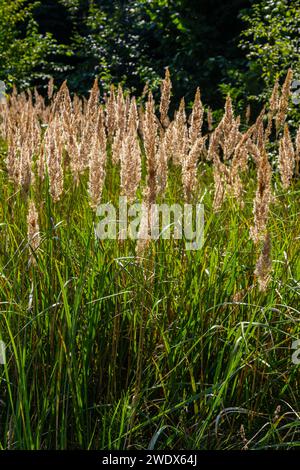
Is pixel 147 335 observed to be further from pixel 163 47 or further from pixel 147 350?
pixel 163 47

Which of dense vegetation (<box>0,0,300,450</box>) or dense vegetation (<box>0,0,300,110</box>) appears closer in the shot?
dense vegetation (<box>0,0,300,450</box>)

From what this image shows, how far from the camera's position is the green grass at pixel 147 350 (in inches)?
96.8

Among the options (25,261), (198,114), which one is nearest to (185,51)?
(198,114)

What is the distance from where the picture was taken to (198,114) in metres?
3.51

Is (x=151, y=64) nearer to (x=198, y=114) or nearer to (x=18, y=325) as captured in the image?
(x=198, y=114)

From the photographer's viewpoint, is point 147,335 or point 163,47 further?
point 163,47

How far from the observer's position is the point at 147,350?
2.85 m

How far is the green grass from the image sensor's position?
246 centimetres

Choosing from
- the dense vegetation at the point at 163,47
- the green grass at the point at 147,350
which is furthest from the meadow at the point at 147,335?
the dense vegetation at the point at 163,47

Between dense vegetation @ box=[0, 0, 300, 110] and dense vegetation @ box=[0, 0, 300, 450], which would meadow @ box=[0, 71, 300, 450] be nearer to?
dense vegetation @ box=[0, 0, 300, 450]

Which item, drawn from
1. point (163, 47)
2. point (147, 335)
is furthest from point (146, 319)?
point (163, 47)

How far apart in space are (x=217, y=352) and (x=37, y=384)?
729mm

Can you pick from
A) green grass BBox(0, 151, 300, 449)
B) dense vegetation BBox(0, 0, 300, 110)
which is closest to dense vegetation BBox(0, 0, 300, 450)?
green grass BBox(0, 151, 300, 449)

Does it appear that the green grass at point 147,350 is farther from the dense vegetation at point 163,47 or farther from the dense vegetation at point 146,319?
the dense vegetation at point 163,47
